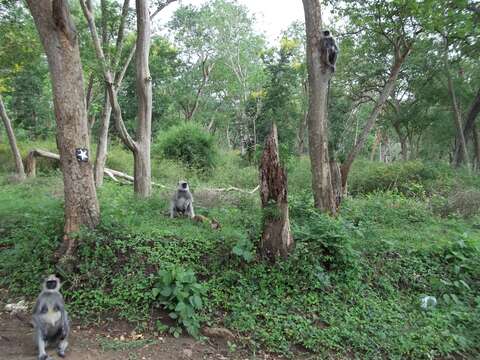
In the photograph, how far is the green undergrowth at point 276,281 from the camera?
4.95 meters

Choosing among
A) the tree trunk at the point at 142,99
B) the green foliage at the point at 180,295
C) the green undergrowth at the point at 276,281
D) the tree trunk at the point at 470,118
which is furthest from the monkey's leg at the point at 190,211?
the tree trunk at the point at 470,118

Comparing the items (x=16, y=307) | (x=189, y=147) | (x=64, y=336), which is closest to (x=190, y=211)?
(x=16, y=307)

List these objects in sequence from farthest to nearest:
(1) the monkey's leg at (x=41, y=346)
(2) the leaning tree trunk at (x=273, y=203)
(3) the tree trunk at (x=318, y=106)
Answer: (3) the tree trunk at (x=318, y=106), (2) the leaning tree trunk at (x=273, y=203), (1) the monkey's leg at (x=41, y=346)

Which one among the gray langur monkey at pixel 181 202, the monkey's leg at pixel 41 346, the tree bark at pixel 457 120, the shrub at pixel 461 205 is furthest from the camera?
the tree bark at pixel 457 120

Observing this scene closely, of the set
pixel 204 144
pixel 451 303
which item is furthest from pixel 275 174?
pixel 204 144

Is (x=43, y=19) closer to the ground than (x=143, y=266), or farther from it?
farther from it

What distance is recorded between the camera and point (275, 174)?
577 cm

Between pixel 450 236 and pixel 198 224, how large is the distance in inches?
212

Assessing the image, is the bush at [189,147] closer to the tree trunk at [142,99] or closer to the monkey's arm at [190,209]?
the tree trunk at [142,99]

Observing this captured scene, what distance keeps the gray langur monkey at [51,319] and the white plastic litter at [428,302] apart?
5.33 metres

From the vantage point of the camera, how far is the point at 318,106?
7555 millimetres

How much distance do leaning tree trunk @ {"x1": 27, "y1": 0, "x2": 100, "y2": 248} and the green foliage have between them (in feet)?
5.60

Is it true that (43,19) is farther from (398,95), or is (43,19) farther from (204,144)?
(398,95)

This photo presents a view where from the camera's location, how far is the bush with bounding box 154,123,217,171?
59.8ft
